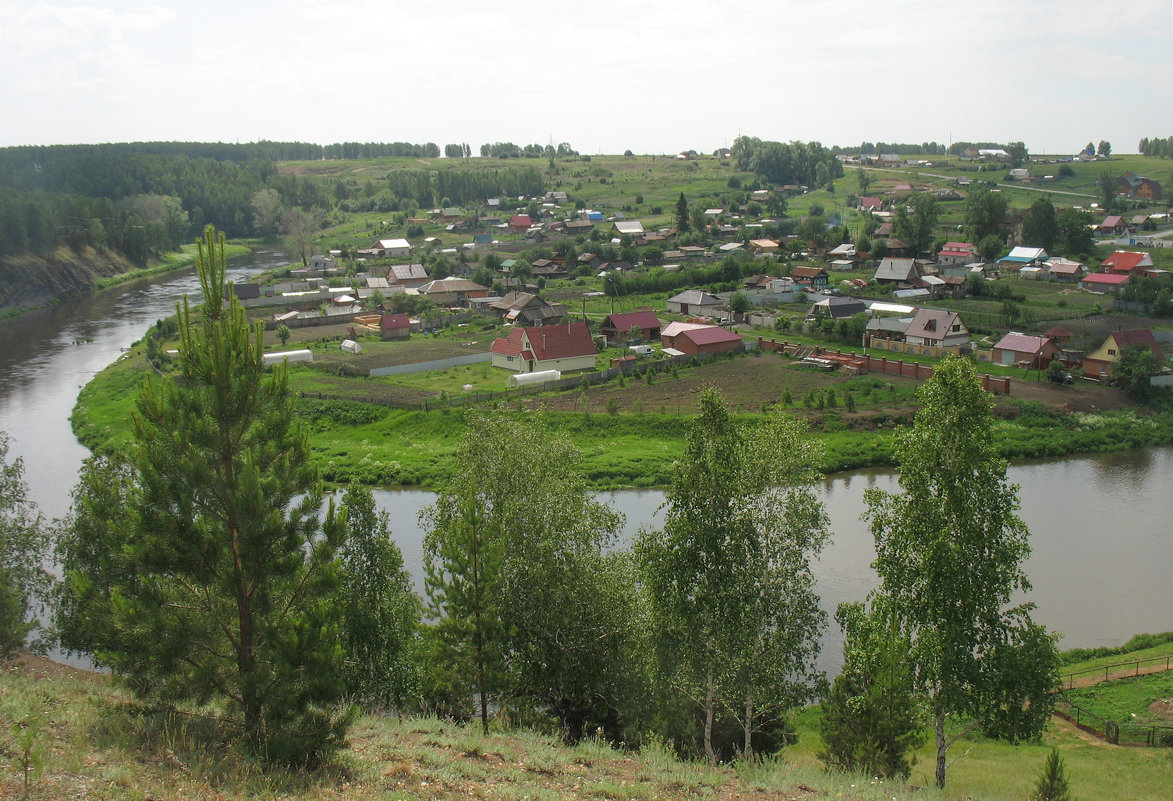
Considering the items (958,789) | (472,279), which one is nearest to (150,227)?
(472,279)

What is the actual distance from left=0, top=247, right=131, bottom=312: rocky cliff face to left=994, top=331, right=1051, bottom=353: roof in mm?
52280

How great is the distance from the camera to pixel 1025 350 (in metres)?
32.5

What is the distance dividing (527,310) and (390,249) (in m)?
28.5

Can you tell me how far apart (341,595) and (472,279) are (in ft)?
145

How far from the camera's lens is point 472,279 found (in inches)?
2122

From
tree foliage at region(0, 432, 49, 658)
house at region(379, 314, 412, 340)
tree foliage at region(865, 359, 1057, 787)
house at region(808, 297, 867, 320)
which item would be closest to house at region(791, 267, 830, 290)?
house at region(808, 297, 867, 320)

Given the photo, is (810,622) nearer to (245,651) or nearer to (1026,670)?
(1026,670)

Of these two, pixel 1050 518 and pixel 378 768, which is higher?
pixel 378 768

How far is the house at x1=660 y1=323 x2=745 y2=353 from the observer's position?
35375 millimetres

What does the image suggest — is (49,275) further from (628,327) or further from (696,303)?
(696,303)

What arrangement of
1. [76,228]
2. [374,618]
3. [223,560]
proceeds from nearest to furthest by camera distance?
1. [223,560]
2. [374,618]
3. [76,228]

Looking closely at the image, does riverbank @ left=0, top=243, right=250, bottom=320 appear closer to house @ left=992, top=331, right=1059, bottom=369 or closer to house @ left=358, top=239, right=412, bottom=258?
house @ left=358, top=239, right=412, bottom=258

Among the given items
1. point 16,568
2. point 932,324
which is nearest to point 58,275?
point 16,568

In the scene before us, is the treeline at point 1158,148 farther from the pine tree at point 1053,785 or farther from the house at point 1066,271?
the pine tree at point 1053,785
